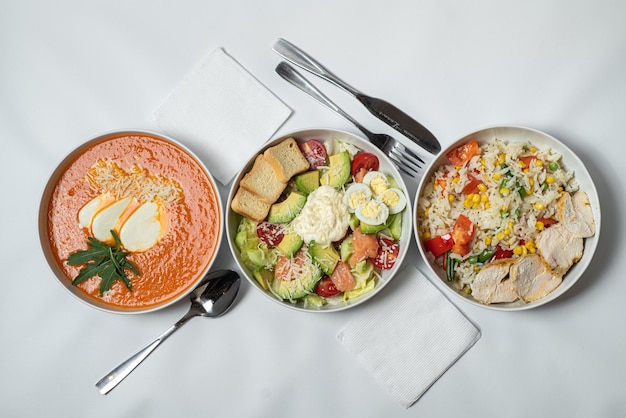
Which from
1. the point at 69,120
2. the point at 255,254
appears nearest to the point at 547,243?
the point at 255,254

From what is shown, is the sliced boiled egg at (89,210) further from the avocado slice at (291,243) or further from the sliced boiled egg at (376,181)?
the sliced boiled egg at (376,181)

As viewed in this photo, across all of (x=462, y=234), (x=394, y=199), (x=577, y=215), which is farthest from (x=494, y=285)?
(x=394, y=199)

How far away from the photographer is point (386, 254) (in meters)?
2.55

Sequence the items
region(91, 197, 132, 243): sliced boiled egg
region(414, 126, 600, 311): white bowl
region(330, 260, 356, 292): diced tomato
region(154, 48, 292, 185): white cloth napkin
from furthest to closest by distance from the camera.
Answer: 1. region(154, 48, 292, 185): white cloth napkin
2. region(91, 197, 132, 243): sliced boiled egg
3. region(330, 260, 356, 292): diced tomato
4. region(414, 126, 600, 311): white bowl

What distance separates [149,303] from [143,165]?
0.73 m

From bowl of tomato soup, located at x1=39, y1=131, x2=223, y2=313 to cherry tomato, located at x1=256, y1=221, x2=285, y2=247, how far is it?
0.22m

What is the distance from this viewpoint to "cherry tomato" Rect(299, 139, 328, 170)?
8.55 feet

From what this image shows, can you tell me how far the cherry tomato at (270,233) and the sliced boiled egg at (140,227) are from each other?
55cm

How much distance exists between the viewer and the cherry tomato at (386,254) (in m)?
2.55

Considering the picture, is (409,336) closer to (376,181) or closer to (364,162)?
(376,181)

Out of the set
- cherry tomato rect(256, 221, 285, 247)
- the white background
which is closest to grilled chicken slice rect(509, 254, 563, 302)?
the white background

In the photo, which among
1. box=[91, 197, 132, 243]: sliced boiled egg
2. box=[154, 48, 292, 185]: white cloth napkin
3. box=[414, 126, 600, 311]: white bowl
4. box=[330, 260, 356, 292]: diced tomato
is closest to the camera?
box=[414, 126, 600, 311]: white bowl

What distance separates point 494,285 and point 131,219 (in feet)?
6.20

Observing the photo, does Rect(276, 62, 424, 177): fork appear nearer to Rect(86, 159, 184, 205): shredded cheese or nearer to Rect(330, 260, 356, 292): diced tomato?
Rect(330, 260, 356, 292): diced tomato
